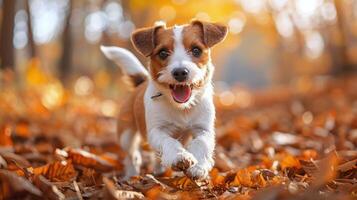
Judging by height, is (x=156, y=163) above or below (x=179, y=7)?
below

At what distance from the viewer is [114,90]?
15.6m

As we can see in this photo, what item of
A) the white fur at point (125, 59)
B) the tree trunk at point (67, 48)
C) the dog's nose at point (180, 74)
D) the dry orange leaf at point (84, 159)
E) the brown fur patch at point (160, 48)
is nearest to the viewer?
the dog's nose at point (180, 74)

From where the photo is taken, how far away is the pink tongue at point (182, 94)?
4211 millimetres

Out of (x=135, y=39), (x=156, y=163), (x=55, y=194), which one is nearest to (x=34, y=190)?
(x=55, y=194)

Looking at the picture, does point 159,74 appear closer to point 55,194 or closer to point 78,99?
point 55,194

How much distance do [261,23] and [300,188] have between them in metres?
26.7

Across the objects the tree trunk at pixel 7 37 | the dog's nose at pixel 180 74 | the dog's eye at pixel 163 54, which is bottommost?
the dog's nose at pixel 180 74

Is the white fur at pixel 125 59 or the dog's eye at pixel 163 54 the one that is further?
the white fur at pixel 125 59

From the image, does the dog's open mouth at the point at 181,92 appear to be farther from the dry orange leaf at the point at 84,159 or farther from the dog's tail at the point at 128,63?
the dog's tail at the point at 128,63

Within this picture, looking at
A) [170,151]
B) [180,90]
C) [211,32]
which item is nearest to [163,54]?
[180,90]

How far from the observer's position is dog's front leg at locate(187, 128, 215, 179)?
149 inches

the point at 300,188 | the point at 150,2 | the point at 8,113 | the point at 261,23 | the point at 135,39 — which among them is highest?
the point at 261,23

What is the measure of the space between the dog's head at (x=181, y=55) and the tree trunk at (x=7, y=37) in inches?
309

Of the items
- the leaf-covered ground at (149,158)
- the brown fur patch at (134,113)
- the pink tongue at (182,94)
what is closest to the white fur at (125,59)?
the brown fur patch at (134,113)
